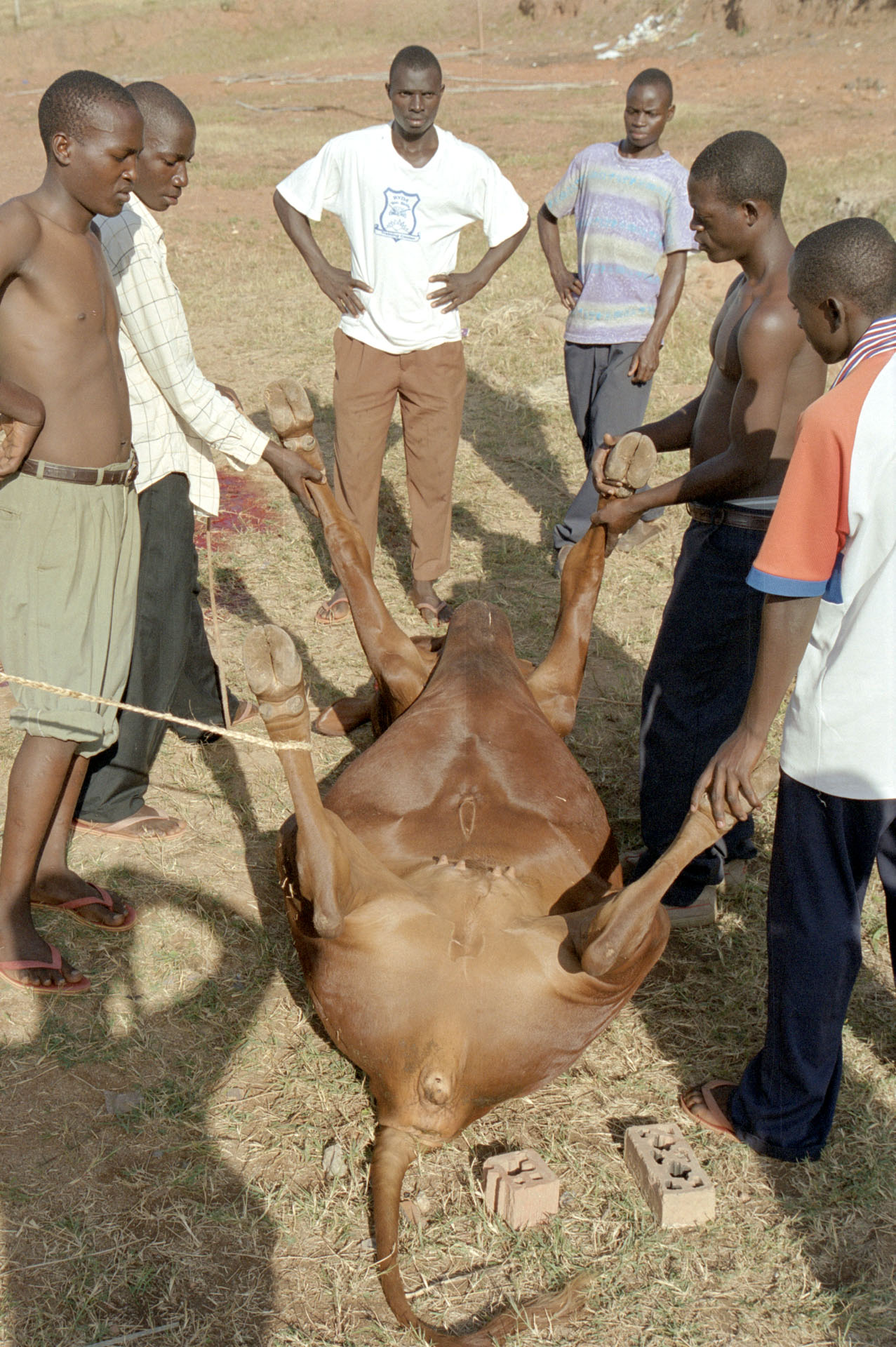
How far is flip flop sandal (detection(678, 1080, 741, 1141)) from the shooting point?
2531 mm

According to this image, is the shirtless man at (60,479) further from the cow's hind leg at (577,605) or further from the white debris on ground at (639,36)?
the white debris on ground at (639,36)

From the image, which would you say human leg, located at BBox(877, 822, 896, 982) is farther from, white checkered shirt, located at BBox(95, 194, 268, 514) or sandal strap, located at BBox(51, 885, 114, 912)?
white checkered shirt, located at BBox(95, 194, 268, 514)

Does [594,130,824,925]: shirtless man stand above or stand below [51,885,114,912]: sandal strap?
above

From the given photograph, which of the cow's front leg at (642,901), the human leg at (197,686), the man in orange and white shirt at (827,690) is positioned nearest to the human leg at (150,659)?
the human leg at (197,686)

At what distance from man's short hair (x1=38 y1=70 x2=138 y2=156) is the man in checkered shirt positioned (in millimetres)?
535

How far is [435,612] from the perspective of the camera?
16.0ft

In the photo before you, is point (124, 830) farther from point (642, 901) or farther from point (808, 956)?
point (808, 956)

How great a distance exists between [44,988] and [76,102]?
2117 mm

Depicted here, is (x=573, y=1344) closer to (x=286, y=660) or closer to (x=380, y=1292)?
(x=380, y=1292)

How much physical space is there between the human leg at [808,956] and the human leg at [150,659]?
6.44 ft

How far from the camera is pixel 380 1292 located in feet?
7.15

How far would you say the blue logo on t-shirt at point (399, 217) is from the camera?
4.50 meters

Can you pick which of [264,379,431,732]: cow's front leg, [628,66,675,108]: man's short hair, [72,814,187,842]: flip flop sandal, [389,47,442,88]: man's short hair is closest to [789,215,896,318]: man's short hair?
[264,379,431,732]: cow's front leg

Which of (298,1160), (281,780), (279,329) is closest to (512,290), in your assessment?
(279,329)
